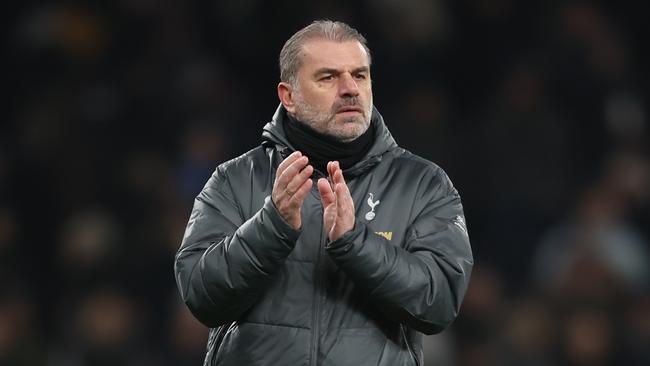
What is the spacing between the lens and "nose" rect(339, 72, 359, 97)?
11.0ft

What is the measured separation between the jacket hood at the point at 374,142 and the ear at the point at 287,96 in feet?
0.05

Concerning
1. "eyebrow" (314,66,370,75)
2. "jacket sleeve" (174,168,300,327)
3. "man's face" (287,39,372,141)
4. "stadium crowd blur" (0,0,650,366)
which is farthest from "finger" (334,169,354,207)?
"stadium crowd blur" (0,0,650,366)

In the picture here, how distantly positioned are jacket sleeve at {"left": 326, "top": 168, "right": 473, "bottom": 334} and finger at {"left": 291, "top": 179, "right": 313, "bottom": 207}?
124 millimetres

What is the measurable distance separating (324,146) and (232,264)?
0.40 metres

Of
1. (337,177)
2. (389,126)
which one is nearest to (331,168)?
(337,177)

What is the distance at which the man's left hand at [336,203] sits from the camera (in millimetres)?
3111

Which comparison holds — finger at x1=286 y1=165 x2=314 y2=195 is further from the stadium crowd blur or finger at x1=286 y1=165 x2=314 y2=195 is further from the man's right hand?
the stadium crowd blur

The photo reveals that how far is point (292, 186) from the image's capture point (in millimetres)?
3109

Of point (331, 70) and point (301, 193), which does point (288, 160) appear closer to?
point (301, 193)

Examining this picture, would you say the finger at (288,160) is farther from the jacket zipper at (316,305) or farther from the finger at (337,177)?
the jacket zipper at (316,305)

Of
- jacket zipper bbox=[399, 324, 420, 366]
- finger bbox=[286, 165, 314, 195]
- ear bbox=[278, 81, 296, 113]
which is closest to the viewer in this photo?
finger bbox=[286, 165, 314, 195]
